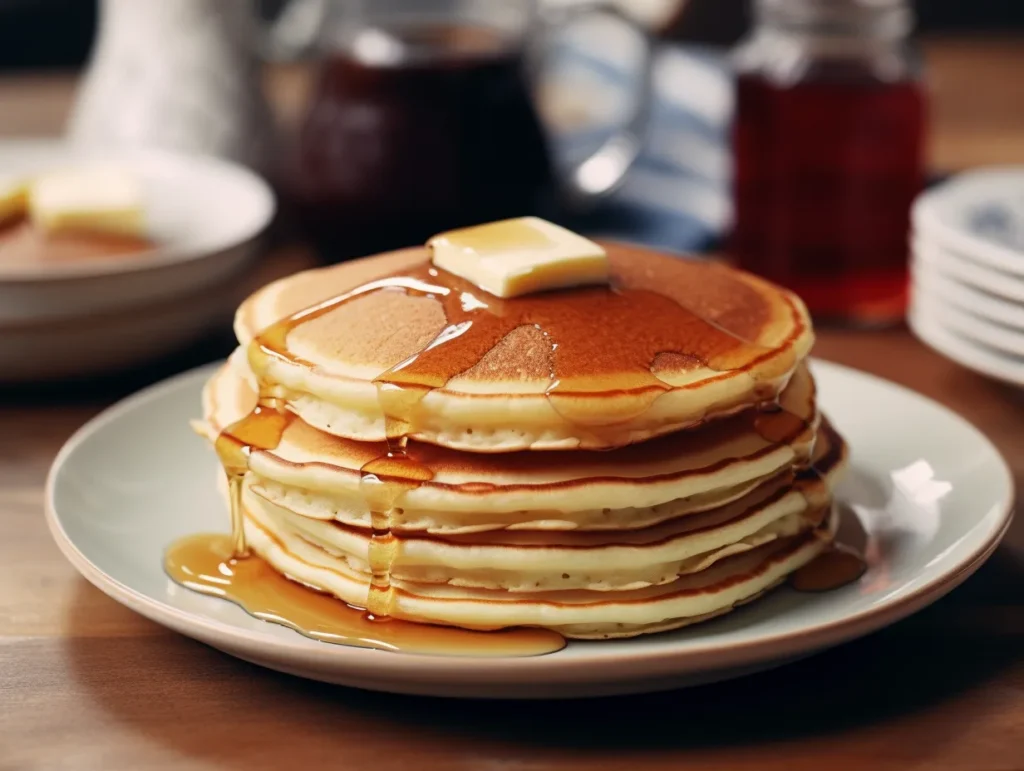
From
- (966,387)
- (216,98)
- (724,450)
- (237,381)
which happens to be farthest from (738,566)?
(216,98)

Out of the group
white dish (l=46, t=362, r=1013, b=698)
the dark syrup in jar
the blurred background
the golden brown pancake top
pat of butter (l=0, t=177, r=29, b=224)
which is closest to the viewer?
white dish (l=46, t=362, r=1013, b=698)

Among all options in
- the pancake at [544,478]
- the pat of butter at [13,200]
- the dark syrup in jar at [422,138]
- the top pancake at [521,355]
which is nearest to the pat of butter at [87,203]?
the pat of butter at [13,200]

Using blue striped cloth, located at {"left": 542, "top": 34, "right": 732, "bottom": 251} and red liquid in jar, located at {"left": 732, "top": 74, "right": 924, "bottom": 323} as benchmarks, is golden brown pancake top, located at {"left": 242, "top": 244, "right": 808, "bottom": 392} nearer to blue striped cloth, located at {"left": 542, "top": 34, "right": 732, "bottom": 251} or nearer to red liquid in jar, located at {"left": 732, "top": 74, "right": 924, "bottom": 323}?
red liquid in jar, located at {"left": 732, "top": 74, "right": 924, "bottom": 323}

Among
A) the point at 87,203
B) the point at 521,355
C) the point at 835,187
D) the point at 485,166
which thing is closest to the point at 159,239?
the point at 87,203

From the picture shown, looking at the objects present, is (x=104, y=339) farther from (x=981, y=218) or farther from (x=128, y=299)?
(x=981, y=218)

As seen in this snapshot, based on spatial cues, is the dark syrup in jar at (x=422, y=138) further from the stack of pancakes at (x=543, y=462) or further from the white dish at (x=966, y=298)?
the stack of pancakes at (x=543, y=462)

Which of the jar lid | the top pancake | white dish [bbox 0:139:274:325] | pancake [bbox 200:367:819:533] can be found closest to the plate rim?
white dish [bbox 0:139:274:325]
